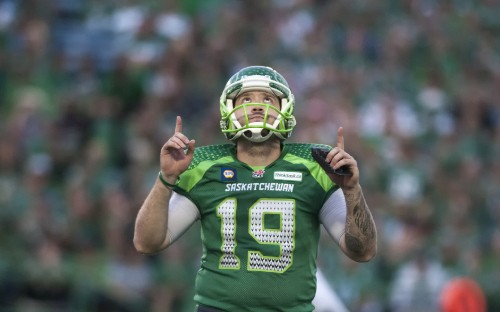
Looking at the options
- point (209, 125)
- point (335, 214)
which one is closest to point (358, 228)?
point (335, 214)

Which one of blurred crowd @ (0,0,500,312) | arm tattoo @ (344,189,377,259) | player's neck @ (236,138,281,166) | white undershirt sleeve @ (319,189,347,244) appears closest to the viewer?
arm tattoo @ (344,189,377,259)

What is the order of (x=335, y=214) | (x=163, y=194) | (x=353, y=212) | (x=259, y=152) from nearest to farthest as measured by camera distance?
(x=353, y=212) → (x=163, y=194) → (x=335, y=214) → (x=259, y=152)

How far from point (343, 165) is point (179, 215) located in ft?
3.02

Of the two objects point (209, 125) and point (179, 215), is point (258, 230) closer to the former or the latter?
point (179, 215)

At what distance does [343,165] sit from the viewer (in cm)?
518

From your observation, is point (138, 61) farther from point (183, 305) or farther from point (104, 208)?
point (183, 305)

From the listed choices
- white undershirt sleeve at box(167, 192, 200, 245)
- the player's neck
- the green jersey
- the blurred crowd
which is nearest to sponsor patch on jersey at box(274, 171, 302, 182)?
the green jersey

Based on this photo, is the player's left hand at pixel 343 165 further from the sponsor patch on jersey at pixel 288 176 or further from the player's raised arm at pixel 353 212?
the sponsor patch on jersey at pixel 288 176

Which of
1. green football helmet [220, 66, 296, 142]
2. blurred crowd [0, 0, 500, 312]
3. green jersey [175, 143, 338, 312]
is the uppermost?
blurred crowd [0, 0, 500, 312]

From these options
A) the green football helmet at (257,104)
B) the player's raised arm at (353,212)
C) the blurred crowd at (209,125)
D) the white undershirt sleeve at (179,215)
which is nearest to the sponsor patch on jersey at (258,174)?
the green football helmet at (257,104)

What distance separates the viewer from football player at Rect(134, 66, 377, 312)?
5.43m

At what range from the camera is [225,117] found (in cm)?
568

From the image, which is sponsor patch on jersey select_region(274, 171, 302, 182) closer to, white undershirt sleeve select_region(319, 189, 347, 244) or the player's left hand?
white undershirt sleeve select_region(319, 189, 347, 244)

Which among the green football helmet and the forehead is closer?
the green football helmet
